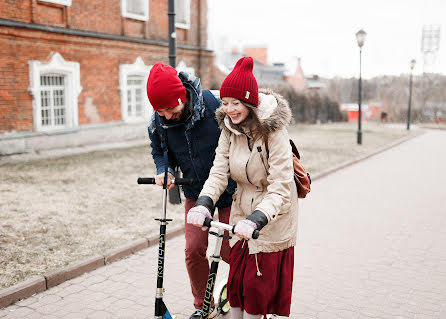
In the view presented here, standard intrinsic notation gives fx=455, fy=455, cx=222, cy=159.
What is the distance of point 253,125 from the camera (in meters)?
2.93

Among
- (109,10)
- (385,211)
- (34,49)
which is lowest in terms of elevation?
(385,211)

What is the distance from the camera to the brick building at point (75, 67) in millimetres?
12750

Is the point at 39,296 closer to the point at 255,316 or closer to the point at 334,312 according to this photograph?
the point at 255,316

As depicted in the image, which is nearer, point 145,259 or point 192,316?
point 192,316

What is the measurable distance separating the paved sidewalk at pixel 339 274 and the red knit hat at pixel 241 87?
86.9 inches

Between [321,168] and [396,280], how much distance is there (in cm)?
787

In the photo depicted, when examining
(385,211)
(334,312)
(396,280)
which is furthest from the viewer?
(385,211)

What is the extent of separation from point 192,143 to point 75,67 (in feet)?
40.7

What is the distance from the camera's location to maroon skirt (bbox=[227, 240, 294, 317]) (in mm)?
2986

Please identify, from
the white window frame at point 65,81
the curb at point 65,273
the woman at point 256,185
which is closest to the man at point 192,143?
the woman at point 256,185

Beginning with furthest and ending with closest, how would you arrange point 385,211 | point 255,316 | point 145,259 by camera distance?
point 385,211
point 145,259
point 255,316

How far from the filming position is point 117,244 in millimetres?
5660

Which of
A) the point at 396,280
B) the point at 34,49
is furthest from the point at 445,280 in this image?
the point at 34,49

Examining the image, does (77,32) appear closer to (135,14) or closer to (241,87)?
(135,14)
